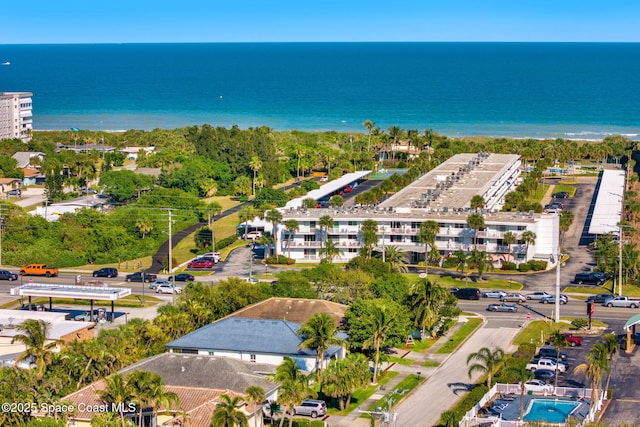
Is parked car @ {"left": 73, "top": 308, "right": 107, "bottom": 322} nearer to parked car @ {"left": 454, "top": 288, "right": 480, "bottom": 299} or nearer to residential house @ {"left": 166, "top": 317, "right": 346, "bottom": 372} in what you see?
residential house @ {"left": 166, "top": 317, "right": 346, "bottom": 372}

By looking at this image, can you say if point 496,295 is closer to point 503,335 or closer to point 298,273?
point 503,335

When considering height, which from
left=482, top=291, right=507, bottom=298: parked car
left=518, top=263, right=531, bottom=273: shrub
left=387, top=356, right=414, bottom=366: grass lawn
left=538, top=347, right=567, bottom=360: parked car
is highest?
left=518, top=263, right=531, bottom=273: shrub

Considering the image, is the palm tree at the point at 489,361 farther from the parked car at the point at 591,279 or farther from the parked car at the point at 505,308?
the parked car at the point at 591,279

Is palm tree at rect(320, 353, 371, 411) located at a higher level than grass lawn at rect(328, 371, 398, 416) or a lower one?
higher

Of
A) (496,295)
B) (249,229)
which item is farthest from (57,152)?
(496,295)

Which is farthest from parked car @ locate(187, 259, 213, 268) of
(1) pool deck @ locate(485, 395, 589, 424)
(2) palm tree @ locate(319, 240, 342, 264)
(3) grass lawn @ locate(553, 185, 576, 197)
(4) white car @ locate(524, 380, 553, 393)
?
(3) grass lawn @ locate(553, 185, 576, 197)

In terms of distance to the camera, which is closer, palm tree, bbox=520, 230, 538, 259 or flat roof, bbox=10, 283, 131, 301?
flat roof, bbox=10, 283, 131, 301

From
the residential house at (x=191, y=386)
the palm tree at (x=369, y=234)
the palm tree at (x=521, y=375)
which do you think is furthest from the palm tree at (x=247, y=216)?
the palm tree at (x=521, y=375)
